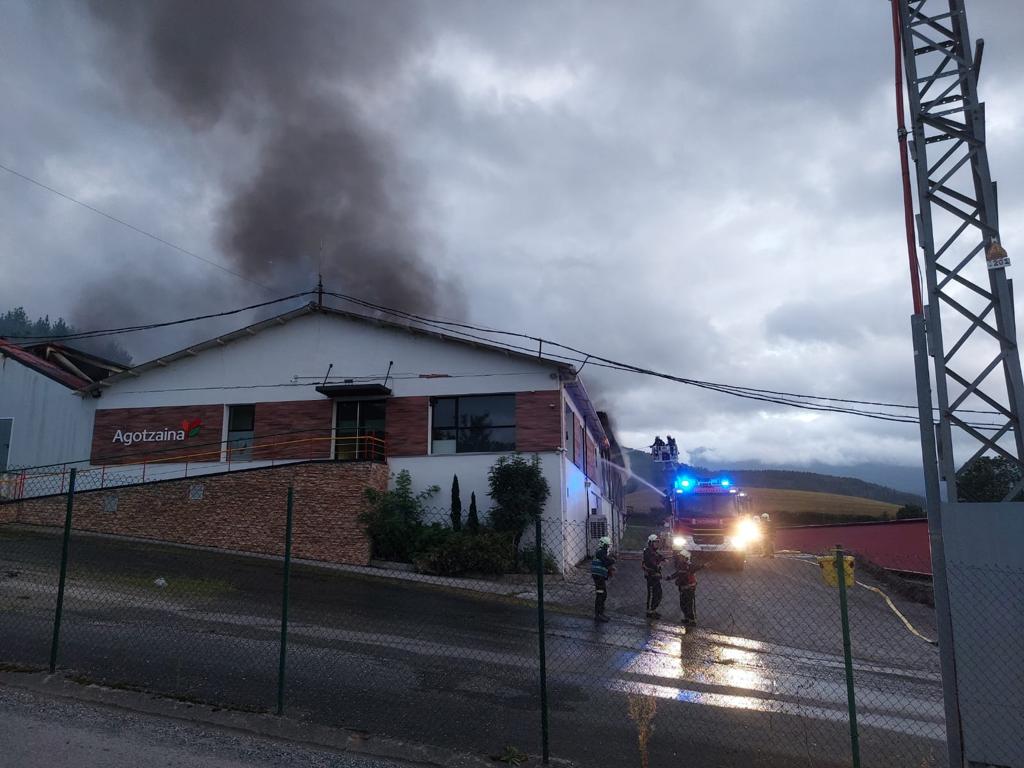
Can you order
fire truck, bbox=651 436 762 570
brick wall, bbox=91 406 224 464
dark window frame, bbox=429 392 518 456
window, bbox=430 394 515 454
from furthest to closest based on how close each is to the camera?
1. brick wall, bbox=91 406 224 464
2. window, bbox=430 394 515 454
3. dark window frame, bbox=429 392 518 456
4. fire truck, bbox=651 436 762 570

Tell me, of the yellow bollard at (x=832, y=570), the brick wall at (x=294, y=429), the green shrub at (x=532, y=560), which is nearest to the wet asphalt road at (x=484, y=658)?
the yellow bollard at (x=832, y=570)

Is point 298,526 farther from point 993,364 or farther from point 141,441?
point 993,364

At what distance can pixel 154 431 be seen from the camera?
2314 centimetres

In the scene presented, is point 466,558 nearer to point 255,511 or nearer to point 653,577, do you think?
point 653,577

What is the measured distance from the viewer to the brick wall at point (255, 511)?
735 inches

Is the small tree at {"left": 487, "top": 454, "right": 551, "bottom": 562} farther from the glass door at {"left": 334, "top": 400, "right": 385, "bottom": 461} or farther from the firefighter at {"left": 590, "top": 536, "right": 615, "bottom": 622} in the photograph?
the firefighter at {"left": 590, "top": 536, "right": 615, "bottom": 622}

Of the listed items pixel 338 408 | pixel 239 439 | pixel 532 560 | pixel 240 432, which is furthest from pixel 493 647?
pixel 240 432

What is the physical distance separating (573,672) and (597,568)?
15.3 ft

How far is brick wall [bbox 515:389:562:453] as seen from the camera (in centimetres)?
2012

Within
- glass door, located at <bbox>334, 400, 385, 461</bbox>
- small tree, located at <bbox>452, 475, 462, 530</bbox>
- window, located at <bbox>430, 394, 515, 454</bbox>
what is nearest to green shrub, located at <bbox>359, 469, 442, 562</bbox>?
small tree, located at <bbox>452, 475, 462, 530</bbox>

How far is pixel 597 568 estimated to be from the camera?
1387 cm

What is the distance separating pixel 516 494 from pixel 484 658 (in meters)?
9.32

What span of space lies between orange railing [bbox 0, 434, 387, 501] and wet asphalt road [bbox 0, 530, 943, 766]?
543 centimetres

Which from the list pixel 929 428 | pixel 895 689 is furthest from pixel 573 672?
pixel 929 428
